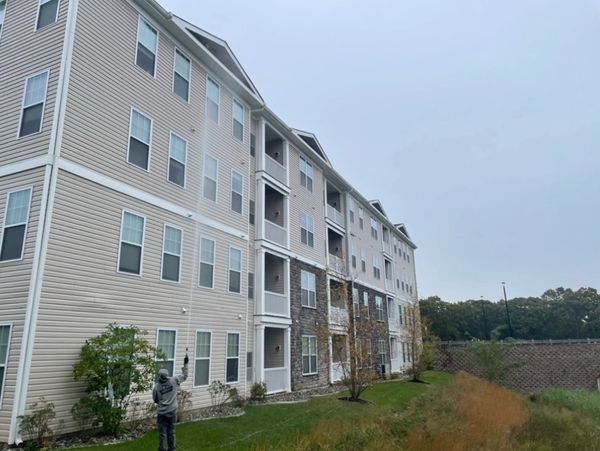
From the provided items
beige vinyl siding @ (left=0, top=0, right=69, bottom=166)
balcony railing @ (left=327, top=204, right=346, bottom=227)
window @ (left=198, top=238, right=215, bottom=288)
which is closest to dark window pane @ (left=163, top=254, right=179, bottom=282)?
window @ (left=198, top=238, right=215, bottom=288)

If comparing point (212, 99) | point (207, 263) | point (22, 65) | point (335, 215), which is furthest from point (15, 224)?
point (335, 215)

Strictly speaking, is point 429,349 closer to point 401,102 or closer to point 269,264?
point 269,264

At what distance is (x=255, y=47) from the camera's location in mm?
33625

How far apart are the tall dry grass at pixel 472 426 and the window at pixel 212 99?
12.3m

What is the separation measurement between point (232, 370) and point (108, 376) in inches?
255

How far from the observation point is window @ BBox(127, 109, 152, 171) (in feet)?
41.3

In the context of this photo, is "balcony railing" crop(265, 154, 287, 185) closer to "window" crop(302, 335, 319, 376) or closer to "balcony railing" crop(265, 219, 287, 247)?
"balcony railing" crop(265, 219, 287, 247)

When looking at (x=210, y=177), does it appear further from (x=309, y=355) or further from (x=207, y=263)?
(x=309, y=355)

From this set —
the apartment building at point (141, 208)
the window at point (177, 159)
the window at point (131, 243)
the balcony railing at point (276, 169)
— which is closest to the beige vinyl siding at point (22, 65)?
the apartment building at point (141, 208)

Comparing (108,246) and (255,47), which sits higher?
(255,47)

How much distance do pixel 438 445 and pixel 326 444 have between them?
262cm

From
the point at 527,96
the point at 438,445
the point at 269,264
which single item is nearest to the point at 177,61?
the point at 269,264

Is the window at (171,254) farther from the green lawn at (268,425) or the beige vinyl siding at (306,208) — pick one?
the beige vinyl siding at (306,208)

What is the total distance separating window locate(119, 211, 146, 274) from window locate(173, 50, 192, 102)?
501 cm
